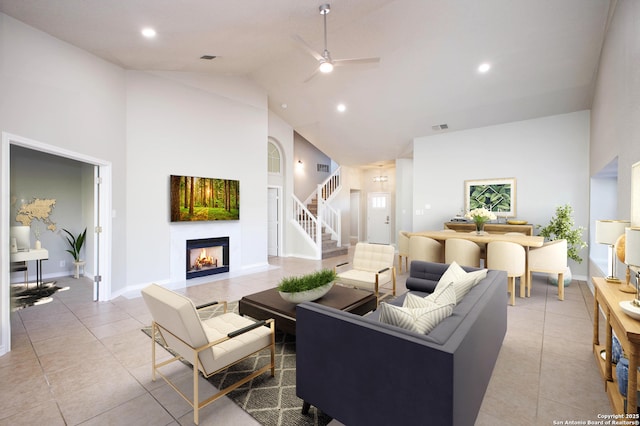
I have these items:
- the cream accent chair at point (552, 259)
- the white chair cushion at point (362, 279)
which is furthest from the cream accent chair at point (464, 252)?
A: the white chair cushion at point (362, 279)

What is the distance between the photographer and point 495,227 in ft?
20.6

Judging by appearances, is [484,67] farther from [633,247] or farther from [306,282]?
[306,282]

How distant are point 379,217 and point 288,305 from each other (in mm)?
8398

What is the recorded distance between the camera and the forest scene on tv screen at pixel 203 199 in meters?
5.43

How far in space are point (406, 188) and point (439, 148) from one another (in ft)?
6.49

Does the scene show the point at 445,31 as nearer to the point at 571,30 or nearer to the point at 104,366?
the point at 571,30

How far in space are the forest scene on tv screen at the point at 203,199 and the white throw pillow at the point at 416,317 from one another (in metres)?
4.79

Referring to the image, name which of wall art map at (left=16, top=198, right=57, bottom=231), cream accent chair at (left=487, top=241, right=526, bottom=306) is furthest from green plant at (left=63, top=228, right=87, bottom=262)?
cream accent chair at (left=487, top=241, right=526, bottom=306)

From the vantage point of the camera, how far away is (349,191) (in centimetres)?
1059

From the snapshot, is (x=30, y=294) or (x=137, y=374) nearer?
(x=137, y=374)

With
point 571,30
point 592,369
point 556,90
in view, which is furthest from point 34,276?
point 556,90

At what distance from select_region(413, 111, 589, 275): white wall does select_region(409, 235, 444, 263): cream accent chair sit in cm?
242

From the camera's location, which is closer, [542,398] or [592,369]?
[542,398]

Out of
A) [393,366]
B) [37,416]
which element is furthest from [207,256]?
[393,366]
